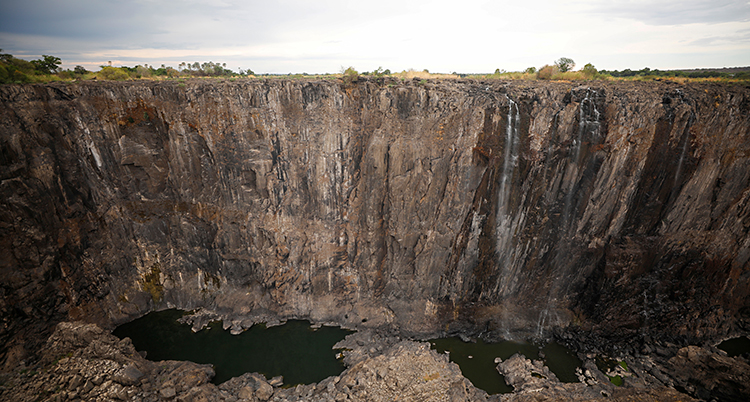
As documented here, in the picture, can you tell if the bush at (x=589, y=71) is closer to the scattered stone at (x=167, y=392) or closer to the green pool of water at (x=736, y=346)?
the green pool of water at (x=736, y=346)

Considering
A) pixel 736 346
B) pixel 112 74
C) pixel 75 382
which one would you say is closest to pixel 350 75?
pixel 112 74

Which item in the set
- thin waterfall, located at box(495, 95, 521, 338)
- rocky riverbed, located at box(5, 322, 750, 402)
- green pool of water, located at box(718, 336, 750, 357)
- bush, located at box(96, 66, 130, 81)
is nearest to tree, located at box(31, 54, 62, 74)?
bush, located at box(96, 66, 130, 81)

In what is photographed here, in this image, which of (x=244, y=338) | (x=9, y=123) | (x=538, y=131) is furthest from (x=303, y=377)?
(x=9, y=123)

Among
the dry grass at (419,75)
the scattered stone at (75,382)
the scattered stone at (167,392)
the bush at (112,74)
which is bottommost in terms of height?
the scattered stone at (167,392)

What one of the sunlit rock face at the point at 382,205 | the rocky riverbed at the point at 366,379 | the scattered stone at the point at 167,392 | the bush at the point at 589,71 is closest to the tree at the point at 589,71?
the bush at the point at 589,71

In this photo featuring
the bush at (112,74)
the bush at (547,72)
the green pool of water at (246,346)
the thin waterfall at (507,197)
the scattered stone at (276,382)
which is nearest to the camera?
the scattered stone at (276,382)

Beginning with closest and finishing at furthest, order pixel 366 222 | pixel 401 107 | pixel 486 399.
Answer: pixel 486 399, pixel 401 107, pixel 366 222

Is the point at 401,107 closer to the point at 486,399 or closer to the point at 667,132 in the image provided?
the point at 667,132
